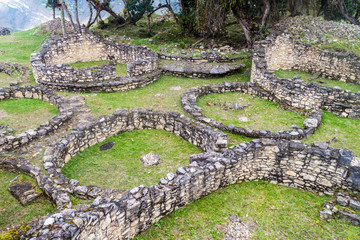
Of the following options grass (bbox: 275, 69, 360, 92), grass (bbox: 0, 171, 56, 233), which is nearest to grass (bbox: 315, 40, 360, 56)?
grass (bbox: 275, 69, 360, 92)

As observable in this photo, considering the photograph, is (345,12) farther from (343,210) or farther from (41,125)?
(41,125)

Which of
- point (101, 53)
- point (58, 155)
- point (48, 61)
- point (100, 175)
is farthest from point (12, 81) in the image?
point (100, 175)

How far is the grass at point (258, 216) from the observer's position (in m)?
7.06

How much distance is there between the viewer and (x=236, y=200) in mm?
8234

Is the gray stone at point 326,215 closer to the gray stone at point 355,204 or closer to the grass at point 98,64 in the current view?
the gray stone at point 355,204

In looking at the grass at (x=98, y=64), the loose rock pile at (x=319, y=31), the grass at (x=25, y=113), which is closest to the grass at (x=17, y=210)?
the grass at (x=25, y=113)

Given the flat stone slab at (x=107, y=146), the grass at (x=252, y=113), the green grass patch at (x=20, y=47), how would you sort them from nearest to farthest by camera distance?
the flat stone slab at (x=107, y=146) → the grass at (x=252, y=113) → the green grass patch at (x=20, y=47)

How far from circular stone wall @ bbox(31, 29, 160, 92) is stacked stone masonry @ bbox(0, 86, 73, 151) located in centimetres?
116

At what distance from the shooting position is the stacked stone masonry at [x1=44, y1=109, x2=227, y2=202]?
791cm

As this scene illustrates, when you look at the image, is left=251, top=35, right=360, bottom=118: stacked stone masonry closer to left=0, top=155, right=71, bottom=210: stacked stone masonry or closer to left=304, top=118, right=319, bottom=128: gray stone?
left=304, top=118, right=319, bottom=128: gray stone

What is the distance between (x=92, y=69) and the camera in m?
16.0

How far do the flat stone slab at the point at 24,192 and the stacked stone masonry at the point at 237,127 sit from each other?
6.74 meters

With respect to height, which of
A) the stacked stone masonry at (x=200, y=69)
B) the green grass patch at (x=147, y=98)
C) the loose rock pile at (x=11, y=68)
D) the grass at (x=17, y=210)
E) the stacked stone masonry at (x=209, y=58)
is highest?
the stacked stone masonry at (x=209, y=58)

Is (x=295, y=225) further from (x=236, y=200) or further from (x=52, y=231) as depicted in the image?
(x=52, y=231)
